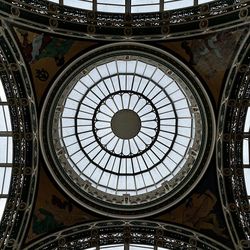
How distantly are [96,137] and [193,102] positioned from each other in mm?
3948

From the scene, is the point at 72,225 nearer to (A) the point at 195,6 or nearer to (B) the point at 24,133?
(B) the point at 24,133

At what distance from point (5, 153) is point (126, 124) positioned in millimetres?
4527

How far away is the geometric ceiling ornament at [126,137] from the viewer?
64.1 ft

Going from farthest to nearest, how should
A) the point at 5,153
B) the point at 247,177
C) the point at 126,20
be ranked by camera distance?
the point at 5,153
the point at 247,177
the point at 126,20

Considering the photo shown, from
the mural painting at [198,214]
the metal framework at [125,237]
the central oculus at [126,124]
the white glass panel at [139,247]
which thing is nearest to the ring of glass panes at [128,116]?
the central oculus at [126,124]

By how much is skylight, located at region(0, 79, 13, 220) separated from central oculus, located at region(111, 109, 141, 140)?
12.6 ft

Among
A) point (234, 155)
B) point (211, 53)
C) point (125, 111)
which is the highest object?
point (211, 53)

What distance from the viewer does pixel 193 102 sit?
770 inches

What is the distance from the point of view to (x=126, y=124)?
20.7m

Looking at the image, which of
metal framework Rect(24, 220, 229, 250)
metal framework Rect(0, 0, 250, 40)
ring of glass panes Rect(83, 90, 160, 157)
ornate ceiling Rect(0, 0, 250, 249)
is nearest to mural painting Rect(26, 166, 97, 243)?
ornate ceiling Rect(0, 0, 250, 249)

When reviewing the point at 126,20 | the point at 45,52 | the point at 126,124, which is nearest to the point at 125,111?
the point at 126,124

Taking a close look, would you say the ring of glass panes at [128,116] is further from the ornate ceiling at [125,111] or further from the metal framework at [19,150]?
the metal framework at [19,150]

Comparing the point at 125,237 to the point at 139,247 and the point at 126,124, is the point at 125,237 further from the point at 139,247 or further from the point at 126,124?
the point at 126,124

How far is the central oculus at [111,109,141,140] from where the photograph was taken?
20578 mm
